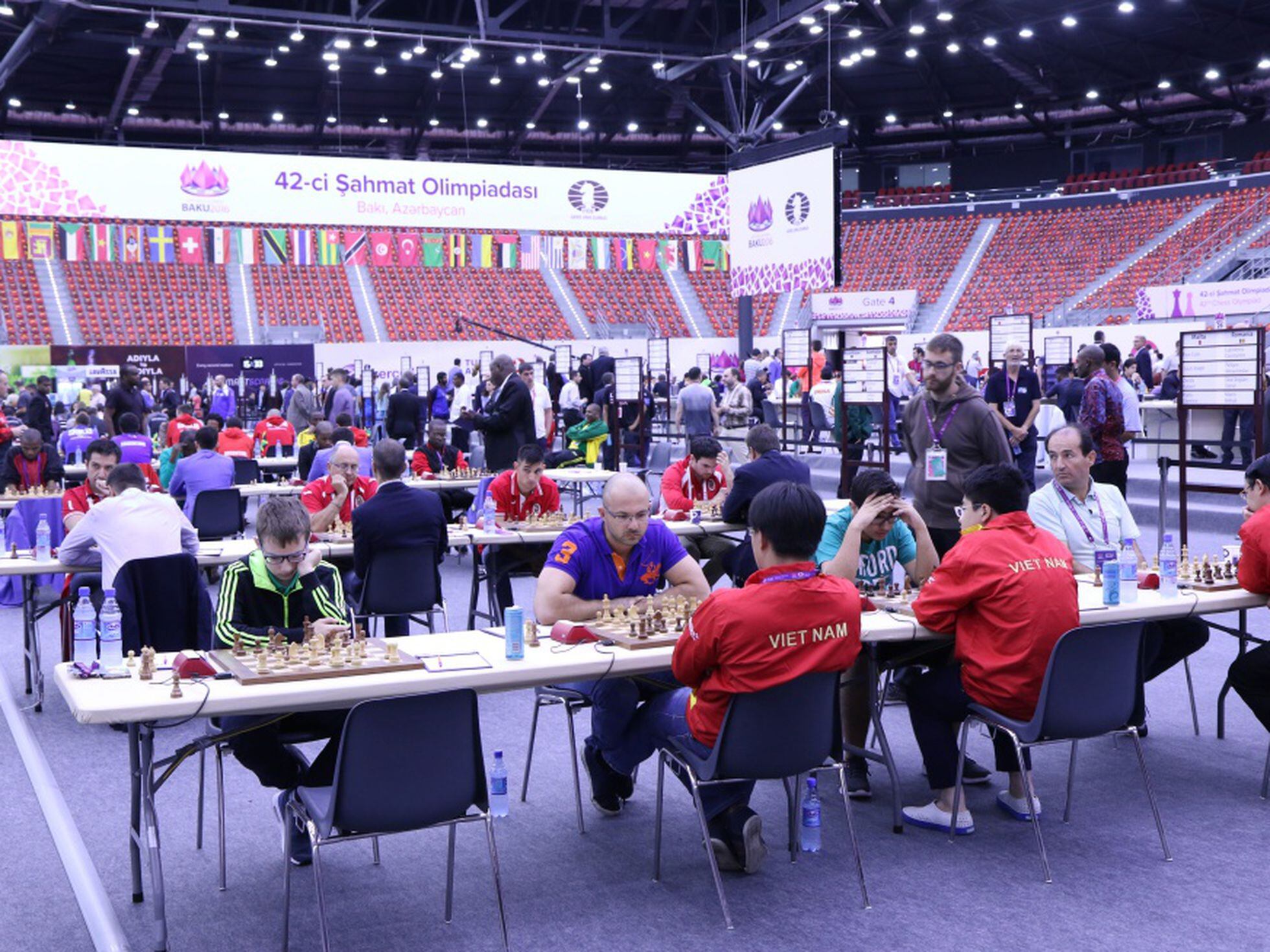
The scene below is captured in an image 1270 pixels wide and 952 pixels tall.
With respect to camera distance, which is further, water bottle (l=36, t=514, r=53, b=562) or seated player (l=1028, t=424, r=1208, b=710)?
water bottle (l=36, t=514, r=53, b=562)

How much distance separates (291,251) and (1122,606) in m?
24.1

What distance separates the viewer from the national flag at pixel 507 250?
90.0 ft

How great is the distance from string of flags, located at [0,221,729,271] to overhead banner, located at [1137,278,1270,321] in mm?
10352

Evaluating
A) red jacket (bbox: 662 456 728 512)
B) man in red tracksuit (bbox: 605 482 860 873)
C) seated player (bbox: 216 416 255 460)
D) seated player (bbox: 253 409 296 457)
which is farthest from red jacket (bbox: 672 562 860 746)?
seated player (bbox: 253 409 296 457)

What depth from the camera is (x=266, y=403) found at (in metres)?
18.3

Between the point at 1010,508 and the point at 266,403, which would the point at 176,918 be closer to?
the point at 1010,508

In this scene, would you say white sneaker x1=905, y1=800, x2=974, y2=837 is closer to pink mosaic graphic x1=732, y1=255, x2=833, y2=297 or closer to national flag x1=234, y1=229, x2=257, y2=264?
pink mosaic graphic x1=732, y1=255, x2=833, y2=297

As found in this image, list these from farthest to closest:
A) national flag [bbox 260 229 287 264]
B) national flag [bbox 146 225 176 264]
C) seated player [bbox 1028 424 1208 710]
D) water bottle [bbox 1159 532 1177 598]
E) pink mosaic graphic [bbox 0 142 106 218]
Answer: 1. national flag [bbox 260 229 287 264]
2. national flag [bbox 146 225 176 264]
3. pink mosaic graphic [bbox 0 142 106 218]
4. seated player [bbox 1028 424 1208 710]
5. water bottle [bbox 1159 532 1177 598]

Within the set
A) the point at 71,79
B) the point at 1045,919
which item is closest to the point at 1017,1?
the point at 71,79

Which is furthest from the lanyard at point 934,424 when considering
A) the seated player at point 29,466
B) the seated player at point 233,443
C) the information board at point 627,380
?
the information board at point 627,380

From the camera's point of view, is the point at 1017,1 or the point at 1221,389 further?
the point at 1017,1

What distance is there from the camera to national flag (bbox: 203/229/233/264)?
25.2 metres

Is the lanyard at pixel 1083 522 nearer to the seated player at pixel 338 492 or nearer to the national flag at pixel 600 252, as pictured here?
the seated player at pixel 338 492

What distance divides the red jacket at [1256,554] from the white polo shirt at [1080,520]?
530mm
